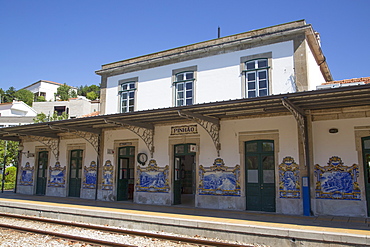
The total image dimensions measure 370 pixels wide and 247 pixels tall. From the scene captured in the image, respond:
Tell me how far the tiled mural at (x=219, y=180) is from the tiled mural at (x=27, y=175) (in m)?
10.4

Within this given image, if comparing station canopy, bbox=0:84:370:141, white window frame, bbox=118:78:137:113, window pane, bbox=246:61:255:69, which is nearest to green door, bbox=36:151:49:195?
station canopy, bbox=0:84:370:141

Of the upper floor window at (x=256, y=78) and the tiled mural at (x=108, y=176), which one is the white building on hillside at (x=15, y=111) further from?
the upper floor window at (x=256, y=78)

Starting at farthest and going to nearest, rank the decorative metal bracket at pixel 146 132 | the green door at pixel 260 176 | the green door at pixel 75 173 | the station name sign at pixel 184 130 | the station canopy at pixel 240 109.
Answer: the green door at pixel 75 173 → the decorative metal bracket at pixel 146 132 → the station name sign at pixel 184 130 → the green door at pixel 260 176 → the station canopy at pixel 240 109

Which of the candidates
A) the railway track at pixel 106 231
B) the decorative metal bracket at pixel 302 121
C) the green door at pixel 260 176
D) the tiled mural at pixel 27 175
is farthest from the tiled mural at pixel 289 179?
the tiled mural at pixel 27 175

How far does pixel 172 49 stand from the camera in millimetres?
13852

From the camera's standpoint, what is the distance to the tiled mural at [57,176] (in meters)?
15.4

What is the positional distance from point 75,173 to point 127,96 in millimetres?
4481

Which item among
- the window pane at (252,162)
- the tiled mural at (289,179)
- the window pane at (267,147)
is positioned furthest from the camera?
the window pane at (252,162)

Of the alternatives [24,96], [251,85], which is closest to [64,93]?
[24,96]

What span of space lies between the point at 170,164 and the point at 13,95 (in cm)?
7513

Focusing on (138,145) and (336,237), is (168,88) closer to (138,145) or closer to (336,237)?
(138,145)

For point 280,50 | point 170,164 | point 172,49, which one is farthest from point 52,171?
point 280,50

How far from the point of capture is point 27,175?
17156 mm

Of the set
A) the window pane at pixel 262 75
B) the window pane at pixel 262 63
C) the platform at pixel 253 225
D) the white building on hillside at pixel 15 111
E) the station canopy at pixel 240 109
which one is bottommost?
the platform at pixel 253 225
